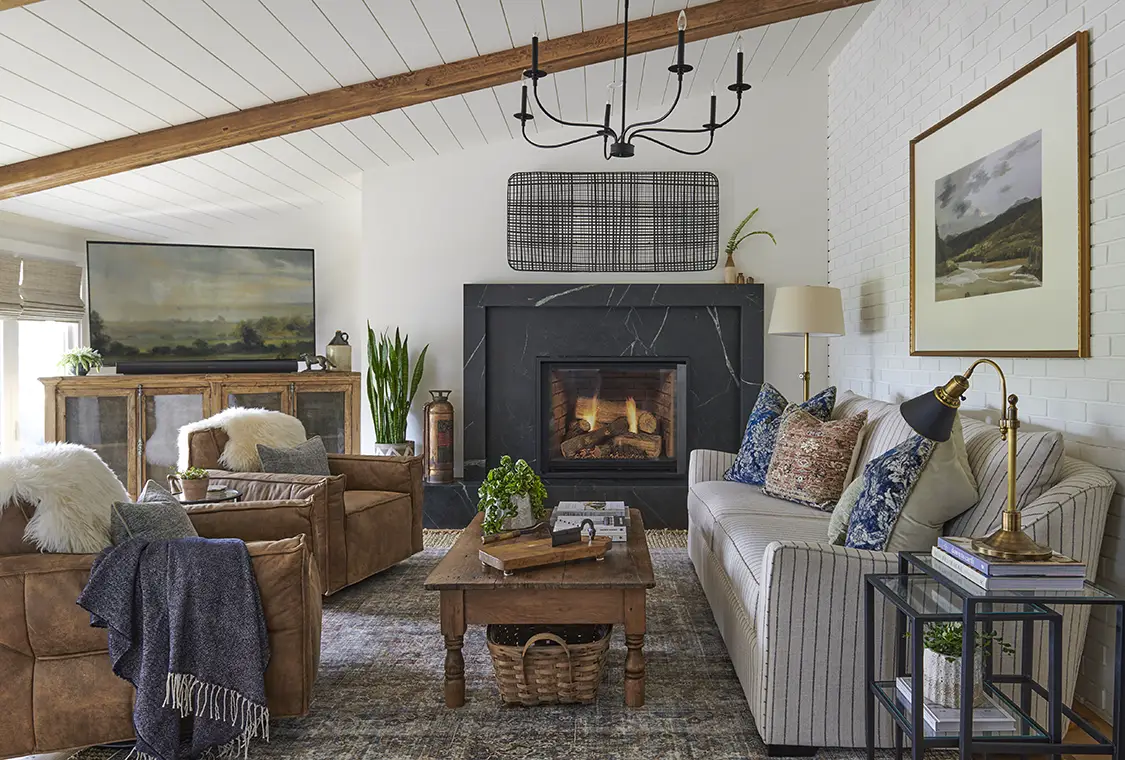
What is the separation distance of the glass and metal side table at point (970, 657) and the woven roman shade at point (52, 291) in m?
5.55

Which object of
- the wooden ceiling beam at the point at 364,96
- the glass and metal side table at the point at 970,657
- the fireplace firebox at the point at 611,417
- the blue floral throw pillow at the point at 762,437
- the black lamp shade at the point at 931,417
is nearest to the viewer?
the glass and metal side table at the point at 970,657

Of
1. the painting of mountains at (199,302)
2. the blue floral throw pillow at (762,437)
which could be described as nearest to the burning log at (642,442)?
the blue floral throw pillow at (762,437)

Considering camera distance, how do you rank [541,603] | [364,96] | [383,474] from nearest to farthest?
1. [541,603]
2. [364,96]
3. [383,474]

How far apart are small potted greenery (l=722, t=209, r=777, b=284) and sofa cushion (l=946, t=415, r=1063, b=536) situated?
2950 millimetres

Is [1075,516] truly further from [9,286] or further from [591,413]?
[9,286]

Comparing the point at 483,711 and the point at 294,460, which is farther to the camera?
the point at 294,460

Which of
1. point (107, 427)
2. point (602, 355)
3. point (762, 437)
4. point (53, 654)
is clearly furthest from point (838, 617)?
point (107, 427)

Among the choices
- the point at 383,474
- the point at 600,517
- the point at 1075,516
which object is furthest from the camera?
the point at 383,474

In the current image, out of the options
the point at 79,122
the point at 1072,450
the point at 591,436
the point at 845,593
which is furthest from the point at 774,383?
the point at 79,122

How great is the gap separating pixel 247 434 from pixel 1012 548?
3.46 meters

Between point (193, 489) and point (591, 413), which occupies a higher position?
point (591, 413)

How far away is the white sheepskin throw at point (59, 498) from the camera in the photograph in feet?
7.50

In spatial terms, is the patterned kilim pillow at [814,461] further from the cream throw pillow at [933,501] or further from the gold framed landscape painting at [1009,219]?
the cream throw pillow at [933,501]

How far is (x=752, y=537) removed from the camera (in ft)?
9.70
